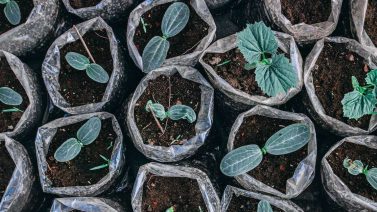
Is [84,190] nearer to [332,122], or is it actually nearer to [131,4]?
[131,4]

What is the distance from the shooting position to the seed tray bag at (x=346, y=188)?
1657mm

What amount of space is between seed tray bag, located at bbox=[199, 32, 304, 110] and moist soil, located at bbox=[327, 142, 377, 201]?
28cm

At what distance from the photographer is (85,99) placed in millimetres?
1800

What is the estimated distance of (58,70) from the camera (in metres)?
1.81

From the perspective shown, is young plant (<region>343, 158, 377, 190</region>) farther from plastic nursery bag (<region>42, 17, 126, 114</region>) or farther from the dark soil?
the dark soil

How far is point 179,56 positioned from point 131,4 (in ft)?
1.19

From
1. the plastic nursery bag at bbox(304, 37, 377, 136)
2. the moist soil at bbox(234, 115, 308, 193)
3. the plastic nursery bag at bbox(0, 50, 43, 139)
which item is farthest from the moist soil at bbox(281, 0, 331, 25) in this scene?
the plastic nursery bag at bbox(0, 50, 43, 139)

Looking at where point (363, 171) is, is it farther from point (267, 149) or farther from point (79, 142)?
point (79, 142)

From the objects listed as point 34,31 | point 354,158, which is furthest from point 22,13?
point 354,158

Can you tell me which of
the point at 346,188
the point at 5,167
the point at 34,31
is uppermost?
the point at 34,31

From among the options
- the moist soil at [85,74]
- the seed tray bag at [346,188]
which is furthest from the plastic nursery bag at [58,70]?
the seed tray bag at [346,188]

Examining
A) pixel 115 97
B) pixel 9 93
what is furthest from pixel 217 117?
pixel 9 93

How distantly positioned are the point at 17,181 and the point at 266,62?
3.38 feet

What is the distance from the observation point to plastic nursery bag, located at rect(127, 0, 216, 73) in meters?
1.77
